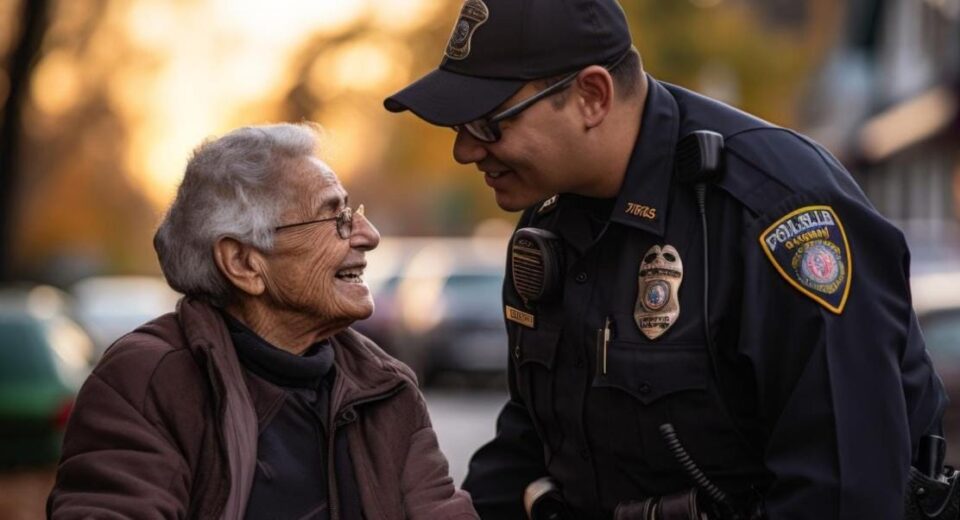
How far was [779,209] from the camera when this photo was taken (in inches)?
150

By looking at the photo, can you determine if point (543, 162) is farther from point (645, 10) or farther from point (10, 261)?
point (645, 10)

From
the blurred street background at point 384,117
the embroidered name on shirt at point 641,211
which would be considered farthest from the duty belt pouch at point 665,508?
the blurred street background at point 384,117

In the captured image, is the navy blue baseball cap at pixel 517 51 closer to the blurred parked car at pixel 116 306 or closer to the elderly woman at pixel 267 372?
the elderly woman at pixel 267 372

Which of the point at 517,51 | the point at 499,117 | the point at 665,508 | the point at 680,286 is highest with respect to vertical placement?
the point at 517,51

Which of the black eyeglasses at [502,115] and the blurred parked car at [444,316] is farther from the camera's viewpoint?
the blurred parked car at [444,316]

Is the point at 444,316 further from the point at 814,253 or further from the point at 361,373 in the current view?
the point at 814,253

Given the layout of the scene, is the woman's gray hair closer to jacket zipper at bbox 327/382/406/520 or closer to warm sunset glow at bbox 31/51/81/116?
jacket zipper at bbox 327/382/406/520

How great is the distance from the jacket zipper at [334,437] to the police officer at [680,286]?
0.37 meters

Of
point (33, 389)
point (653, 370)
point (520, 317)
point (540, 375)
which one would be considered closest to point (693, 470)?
point (653, 370)

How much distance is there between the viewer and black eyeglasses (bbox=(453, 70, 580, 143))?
13.0 ft

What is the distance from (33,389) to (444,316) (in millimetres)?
9031

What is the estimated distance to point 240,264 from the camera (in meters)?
4.21

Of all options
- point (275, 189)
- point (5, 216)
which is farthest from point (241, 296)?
point (5, 216)

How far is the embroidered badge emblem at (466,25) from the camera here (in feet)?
13.2
